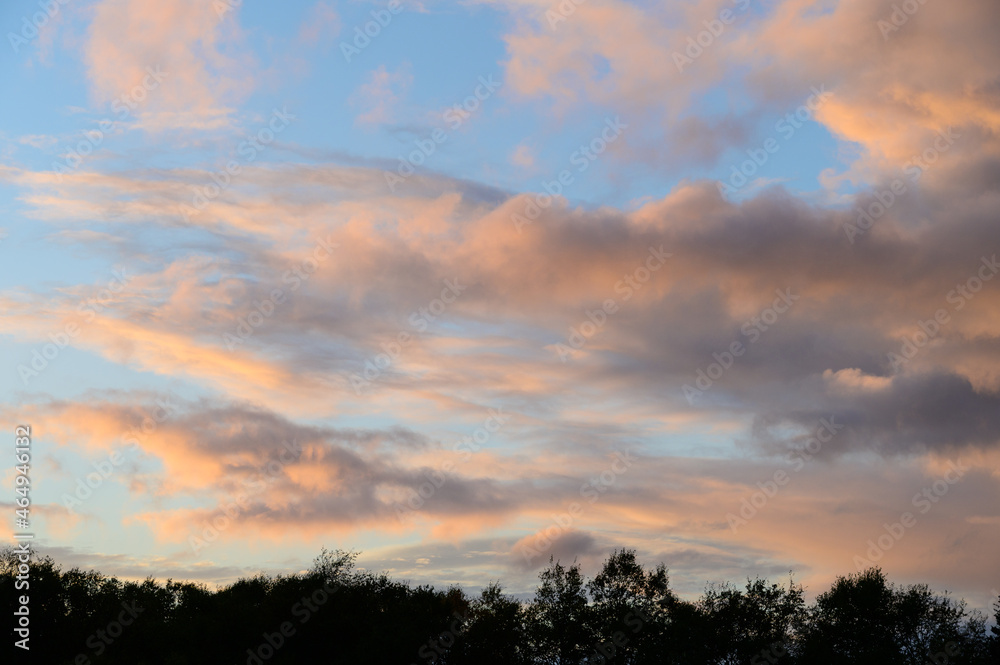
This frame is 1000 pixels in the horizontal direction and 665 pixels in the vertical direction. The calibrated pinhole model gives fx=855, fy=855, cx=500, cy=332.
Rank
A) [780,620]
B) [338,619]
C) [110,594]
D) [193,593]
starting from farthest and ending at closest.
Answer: [110,594], [193,593], [780,620], [338,619]

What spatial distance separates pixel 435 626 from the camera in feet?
336

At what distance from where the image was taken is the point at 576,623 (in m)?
116

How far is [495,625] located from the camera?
108125mm

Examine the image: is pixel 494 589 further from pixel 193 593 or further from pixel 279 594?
pixel 193 593

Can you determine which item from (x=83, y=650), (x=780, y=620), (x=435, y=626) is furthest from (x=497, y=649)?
(x=83, y=650)

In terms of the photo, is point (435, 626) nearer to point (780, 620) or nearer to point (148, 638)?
point (148, 638)

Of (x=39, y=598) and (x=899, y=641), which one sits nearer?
(x=899, y=641)

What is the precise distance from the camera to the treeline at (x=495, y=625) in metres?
98.6

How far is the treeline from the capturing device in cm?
9856

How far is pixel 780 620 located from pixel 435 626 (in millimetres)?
46486

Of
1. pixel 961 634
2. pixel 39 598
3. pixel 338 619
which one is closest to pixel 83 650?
pixel 39 598

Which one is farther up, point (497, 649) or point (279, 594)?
point (279, 594)

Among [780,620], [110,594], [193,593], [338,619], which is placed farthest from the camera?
[110,594]

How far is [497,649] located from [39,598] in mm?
63701
